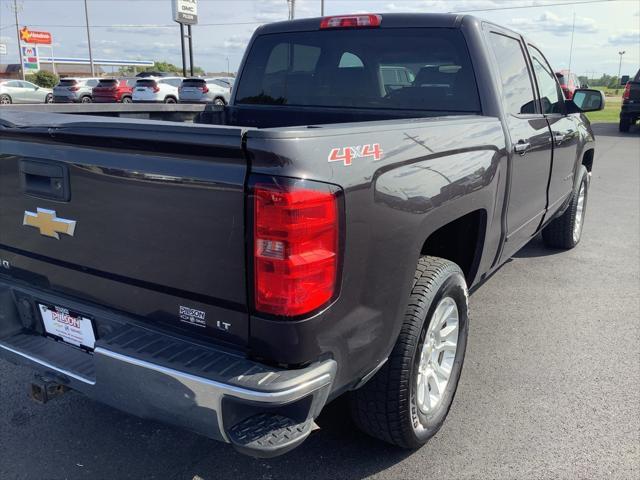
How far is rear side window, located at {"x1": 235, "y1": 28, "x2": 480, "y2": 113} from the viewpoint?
11.2 ft

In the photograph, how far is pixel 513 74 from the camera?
3.79m

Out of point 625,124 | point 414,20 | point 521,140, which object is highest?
point 414,20

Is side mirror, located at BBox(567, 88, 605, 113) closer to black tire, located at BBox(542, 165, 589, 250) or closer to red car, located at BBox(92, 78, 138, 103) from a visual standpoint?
black tire, located at BBox(542, 165, 589, 250)

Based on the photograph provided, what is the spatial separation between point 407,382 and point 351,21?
2375mm

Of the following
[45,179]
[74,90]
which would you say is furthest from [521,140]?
[74,90]

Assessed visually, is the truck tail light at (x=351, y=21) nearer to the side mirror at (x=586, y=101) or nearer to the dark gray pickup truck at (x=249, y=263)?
the dark gray pickup truck at (x=249, y=263)

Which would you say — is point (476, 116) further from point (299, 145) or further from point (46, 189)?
point (46, 189)

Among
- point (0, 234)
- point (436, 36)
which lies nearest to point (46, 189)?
point (0, 234)

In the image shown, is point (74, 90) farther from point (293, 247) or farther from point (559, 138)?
point (293, 247)

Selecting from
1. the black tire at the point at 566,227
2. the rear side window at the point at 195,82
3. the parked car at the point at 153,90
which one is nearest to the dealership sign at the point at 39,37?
the parked car at the point at 153,90

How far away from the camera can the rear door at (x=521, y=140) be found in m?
3.47

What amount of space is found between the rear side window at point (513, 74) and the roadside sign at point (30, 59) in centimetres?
5914

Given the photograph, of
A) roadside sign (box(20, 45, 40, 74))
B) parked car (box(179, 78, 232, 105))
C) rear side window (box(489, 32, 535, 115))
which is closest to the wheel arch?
rear side window (box(489, 32, 535, 115))

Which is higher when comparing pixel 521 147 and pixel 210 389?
pixel 521 147
